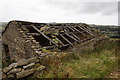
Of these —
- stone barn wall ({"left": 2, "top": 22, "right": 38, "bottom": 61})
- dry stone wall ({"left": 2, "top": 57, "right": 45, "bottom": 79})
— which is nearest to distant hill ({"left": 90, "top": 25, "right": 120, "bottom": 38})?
stone barn wall ({"left": 2, "top": 22, "right": 38, "bottom": 61})

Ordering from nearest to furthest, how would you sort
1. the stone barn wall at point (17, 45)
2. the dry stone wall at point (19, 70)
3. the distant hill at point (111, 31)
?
1. the dry stone wall at point (19, 70)
2. the stone barn wall at point (17, 45)
3. the distant hill at point (111, 31)

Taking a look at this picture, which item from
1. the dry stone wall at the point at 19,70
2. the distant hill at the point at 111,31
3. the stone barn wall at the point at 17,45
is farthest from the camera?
the distant hill at the point at 111,31

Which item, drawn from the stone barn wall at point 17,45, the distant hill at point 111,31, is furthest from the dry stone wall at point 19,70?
the distant hill at point 111,31

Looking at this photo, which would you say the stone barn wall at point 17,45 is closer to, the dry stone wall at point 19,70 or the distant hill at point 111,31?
the dry stone wall at point 19,70

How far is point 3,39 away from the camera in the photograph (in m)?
9.84

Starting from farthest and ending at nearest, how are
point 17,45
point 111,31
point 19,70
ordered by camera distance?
1. point 111,31
2. point 17,45
3. point 19,70

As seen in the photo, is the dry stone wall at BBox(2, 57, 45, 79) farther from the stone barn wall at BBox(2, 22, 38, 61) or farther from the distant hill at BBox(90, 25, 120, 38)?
→ the distant hill at BBox(90, 25, 120, 38)

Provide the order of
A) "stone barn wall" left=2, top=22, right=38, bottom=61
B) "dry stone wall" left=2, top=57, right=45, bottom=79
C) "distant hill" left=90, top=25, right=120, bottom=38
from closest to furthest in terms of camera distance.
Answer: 1. "dry stone wall" left=2, top=57, right=45, bottom=79
2. "stone barn wall" left=2, top=22, right=38, bottom=61
3. "distant hill" left=90, top=25, right=120, bottom=38

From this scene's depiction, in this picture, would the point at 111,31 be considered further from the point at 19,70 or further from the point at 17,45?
the point at 19,70

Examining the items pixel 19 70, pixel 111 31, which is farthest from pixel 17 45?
pixel 111 31

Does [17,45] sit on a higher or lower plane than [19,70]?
higher

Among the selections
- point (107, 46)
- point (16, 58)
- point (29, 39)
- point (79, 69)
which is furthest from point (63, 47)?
point (16, 58)

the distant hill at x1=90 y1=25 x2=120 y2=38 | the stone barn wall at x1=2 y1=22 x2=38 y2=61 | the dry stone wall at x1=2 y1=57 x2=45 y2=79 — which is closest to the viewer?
the dry stone wall at x1=2 y1=57 x2=45 y2=79

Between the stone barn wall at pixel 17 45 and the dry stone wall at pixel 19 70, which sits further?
the stone barn wall at pixel 17 45
